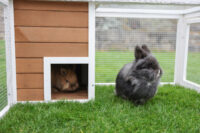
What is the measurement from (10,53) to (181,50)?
2820 millimetres

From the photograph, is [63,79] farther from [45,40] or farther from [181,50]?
[181,50]

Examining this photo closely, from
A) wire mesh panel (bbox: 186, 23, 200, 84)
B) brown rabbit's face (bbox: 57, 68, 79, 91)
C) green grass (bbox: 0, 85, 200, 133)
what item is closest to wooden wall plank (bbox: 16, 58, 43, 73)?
green grass (bbox: 0, 85, 200, 133)

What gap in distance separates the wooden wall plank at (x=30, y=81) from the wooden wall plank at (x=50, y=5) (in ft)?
2.76

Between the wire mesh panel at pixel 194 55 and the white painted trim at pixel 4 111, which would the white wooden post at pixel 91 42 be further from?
the wire mesh panel at pixel 194 55

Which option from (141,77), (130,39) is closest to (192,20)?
(130,39)

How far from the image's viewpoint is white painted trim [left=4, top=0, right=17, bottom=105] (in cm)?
229

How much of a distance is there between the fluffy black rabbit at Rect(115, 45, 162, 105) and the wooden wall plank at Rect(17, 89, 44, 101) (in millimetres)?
1064

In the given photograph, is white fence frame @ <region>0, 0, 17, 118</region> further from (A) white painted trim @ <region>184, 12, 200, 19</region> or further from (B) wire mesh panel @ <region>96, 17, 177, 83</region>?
(A) white painted trim @ <region>184, 12, 200, 19</region>

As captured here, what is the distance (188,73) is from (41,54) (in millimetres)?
2551

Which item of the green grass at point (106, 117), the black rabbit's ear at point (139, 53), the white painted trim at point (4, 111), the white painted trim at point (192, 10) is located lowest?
the green grass at point (106, 117)

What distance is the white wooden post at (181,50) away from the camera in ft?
11.4

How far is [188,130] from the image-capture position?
6.12 ft

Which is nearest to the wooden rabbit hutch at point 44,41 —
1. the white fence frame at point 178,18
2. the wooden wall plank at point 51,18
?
the wooden wall plank at point 51,18

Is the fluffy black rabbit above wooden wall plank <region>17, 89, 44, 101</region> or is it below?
above
